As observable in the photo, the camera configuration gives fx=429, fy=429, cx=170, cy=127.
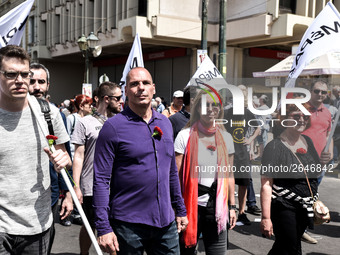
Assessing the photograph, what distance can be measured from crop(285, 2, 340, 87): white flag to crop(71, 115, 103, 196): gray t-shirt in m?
2.06

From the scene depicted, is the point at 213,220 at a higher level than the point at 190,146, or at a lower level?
lower

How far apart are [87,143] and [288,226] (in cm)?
207

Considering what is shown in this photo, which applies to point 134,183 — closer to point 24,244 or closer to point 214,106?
point 24,244

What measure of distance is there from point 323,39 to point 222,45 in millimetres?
6568

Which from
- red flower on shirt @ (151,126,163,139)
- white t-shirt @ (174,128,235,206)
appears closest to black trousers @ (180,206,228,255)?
white t-shirt @ (174,128,235,206)

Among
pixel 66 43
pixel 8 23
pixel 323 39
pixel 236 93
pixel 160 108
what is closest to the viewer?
pixel 236 93

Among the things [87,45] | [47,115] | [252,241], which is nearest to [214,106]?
[47,115]

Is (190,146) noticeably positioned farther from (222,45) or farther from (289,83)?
(222,45)

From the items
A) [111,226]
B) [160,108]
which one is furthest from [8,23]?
[160,108]

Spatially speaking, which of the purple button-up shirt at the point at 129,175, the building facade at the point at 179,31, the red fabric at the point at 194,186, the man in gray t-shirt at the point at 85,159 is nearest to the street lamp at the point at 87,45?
the building facade at the point at 179,31

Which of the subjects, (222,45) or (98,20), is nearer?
(222,45)

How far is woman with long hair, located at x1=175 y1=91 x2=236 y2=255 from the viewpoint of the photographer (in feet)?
11.5

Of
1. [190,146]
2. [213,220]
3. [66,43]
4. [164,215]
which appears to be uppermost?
[66,43]

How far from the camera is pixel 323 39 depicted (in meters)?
4.56
